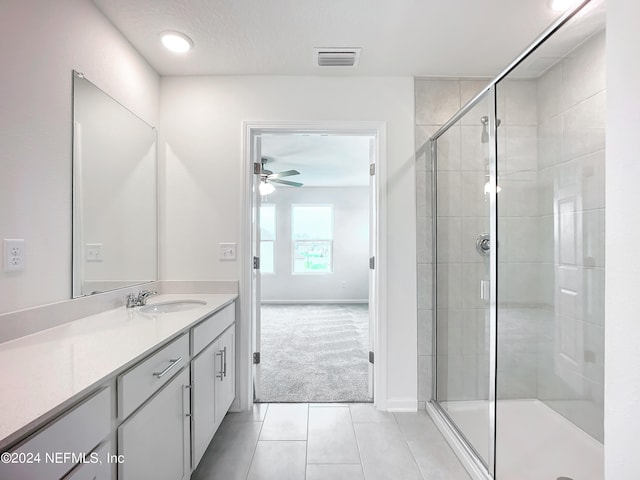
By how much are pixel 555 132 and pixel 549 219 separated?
53 cm

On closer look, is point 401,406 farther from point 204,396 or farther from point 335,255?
point 335,255

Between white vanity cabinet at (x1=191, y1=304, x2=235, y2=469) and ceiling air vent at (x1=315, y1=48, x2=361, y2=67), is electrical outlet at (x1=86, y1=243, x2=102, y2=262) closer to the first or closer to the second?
white vanity cabinet at (x1=191, y1=304, x2=235, y2=469)

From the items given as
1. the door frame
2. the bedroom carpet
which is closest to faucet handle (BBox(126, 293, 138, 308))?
the door frame

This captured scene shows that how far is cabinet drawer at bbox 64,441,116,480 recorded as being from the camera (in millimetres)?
771

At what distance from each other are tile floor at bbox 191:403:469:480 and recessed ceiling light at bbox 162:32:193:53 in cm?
244

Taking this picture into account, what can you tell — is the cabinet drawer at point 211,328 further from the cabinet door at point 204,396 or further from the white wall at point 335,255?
the white wall at point 335,255

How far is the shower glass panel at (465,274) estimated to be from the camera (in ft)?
5.76

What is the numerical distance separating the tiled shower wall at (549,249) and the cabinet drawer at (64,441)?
5.83ft

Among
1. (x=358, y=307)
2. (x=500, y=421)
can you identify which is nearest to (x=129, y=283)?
(x=500, y=421)

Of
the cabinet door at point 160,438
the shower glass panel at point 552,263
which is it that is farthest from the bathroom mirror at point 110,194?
the shower glass panel at point 552,263

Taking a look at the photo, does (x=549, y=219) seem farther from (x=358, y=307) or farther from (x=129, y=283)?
(x=358, y=307)

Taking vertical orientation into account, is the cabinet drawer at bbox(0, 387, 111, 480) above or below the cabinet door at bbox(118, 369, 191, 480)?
above

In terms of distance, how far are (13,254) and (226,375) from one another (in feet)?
4.09

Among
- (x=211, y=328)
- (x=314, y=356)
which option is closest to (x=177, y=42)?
(x=211, y=328)
